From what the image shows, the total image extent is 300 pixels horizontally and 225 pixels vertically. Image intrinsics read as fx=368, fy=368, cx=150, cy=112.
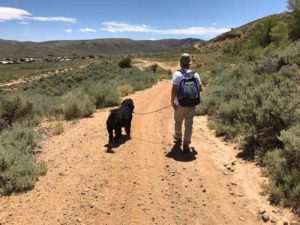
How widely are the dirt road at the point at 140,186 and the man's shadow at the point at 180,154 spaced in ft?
0.07

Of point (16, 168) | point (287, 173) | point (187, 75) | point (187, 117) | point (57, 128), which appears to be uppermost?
point (187, 75)

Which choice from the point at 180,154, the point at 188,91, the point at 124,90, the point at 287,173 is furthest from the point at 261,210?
the point at 124,90

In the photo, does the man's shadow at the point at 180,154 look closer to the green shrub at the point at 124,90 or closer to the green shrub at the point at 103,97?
the green shrub at the point at 103,97

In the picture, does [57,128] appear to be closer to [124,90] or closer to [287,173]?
[287,173]

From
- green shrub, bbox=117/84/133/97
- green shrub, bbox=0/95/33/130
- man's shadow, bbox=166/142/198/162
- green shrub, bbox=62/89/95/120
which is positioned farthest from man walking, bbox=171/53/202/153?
green shrub, bbox=117/84/133/97

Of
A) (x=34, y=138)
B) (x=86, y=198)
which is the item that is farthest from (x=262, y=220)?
(x=34, y=138)

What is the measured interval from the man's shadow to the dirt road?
0.02 metres

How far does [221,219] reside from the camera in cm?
527

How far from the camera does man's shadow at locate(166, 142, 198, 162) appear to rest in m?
7.72

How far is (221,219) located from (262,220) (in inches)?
23.3

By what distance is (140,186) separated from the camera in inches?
247

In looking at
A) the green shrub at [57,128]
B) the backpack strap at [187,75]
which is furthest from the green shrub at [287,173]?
the green shrub at [57,128]

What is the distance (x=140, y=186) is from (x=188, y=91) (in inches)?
93.3

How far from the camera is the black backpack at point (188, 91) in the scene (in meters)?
7.62
